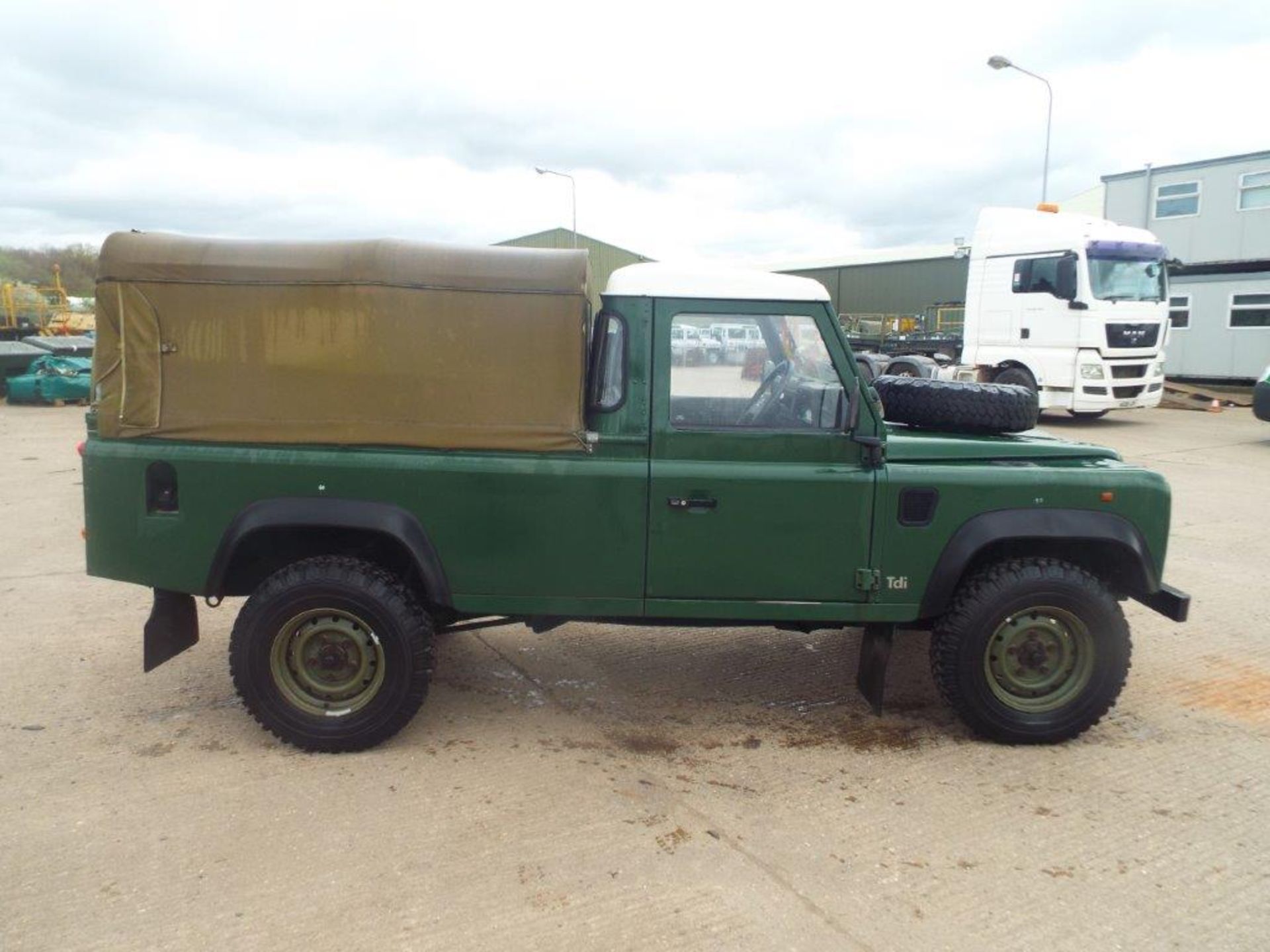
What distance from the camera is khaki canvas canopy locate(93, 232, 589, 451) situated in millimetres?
3520

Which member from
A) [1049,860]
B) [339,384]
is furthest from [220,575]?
[1049,860]

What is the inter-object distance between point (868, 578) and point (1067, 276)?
38.6ft

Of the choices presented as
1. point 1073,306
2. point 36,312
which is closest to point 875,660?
point 1073,306

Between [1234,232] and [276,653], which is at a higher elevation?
[1234,232]

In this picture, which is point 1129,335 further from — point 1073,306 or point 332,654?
point 332,654

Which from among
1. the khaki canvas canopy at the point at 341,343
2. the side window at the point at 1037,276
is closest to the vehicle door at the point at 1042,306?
the side window at the point at 1037,276

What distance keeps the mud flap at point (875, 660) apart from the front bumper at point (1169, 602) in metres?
1.09

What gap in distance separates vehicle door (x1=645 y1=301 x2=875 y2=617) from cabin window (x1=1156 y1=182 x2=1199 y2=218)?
2117 cm

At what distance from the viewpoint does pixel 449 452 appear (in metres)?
3.63

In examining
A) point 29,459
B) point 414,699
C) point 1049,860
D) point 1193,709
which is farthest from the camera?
point 29,459

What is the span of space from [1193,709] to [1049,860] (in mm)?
1712

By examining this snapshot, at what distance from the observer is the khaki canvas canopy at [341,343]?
352 centimetres

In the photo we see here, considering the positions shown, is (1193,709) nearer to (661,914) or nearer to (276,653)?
A: (661,914)

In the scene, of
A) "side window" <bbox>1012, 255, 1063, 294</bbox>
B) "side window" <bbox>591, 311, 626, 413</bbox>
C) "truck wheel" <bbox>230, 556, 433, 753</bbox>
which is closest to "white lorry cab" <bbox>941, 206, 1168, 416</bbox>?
"side window" <bbox>1012, 255, 1063, 294</bbox>
